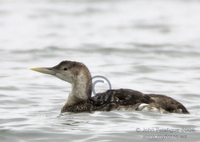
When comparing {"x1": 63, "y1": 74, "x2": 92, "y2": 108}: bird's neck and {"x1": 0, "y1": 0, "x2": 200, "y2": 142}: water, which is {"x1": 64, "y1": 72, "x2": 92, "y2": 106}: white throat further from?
{"x1": 0, "y1": 0, "x2": 200, "y2": 142}: water

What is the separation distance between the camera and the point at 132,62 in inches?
485

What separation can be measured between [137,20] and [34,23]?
352 centimetres

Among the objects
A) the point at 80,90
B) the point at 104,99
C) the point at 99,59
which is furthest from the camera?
the point at 99,59

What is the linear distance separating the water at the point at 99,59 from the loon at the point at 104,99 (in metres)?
0.11

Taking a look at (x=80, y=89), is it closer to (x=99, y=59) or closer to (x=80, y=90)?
(x=80, y=90)

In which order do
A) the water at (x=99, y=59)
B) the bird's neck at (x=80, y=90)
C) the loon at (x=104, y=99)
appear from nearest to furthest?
the water at (x=99, y=59) < the loon at (x=104, y=99) < the bird's neck at (x=80, y=90)

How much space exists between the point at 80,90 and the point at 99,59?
5315 mm

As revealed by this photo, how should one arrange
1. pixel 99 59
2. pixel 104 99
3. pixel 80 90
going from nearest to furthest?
pixel 104 99 < pixel 80 90 < pixel 99 59

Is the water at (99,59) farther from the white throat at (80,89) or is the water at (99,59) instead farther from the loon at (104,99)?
the white throat at (80,89)

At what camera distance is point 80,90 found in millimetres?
7422

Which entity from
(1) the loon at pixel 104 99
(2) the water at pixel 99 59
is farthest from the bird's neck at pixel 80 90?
(2) the water at pixel 99 59

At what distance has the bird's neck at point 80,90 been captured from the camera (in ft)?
24.2

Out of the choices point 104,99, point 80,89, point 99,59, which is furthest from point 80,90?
point 99,59

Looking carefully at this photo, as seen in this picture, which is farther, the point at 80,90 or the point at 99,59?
the point at 99,59
